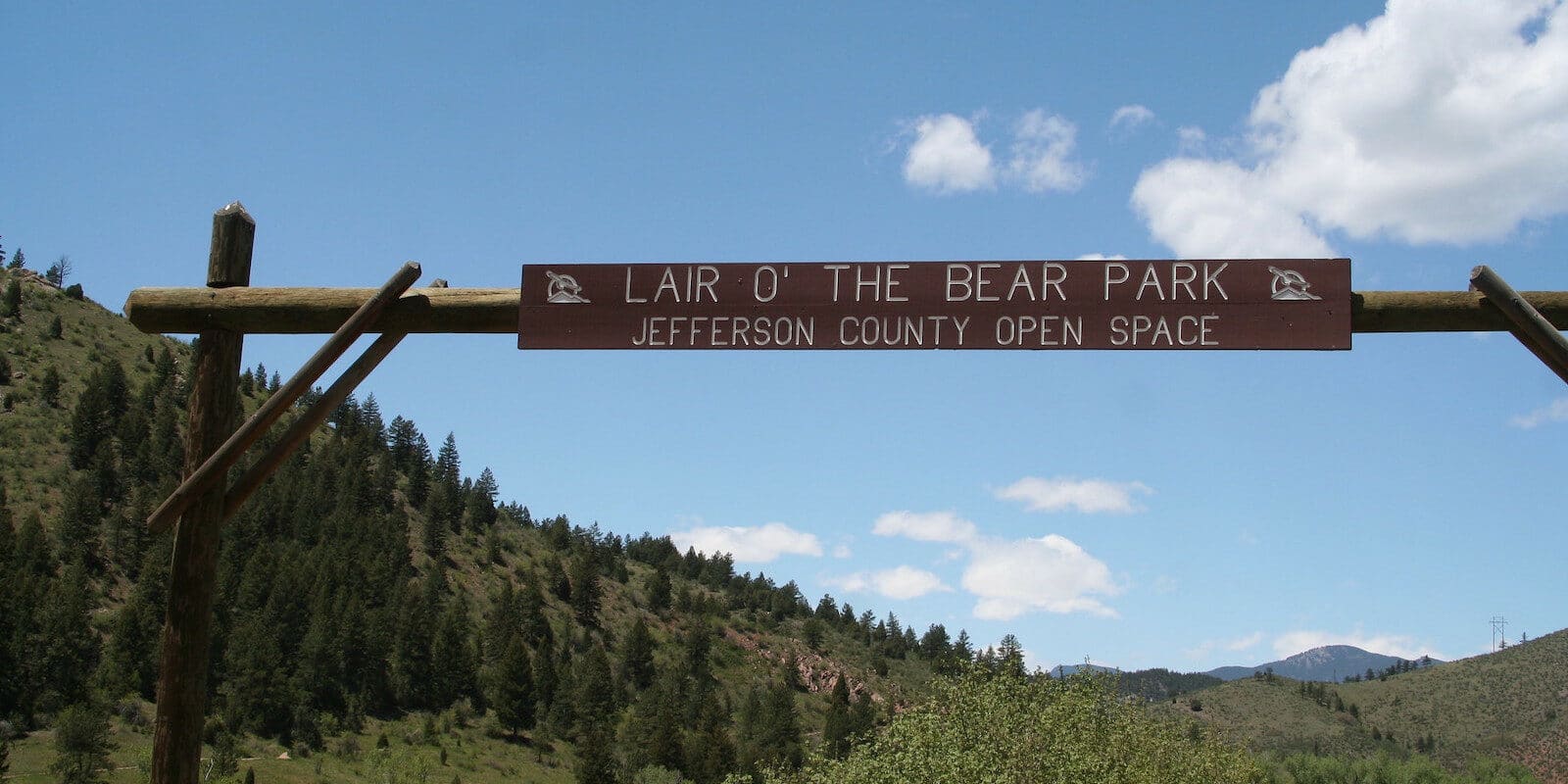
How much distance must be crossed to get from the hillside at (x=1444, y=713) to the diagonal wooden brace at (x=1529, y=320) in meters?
138

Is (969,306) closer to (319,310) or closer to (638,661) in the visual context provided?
(319,310)

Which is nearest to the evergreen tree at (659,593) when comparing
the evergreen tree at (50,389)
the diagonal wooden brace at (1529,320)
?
the evergreen tree at (50,389)

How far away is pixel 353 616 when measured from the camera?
10262cm

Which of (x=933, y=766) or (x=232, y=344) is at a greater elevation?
(x=232, y=344)

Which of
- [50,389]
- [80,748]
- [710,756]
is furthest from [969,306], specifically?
[50,389]

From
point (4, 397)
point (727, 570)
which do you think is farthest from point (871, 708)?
point (4, 397)

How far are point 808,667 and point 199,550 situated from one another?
466 ft

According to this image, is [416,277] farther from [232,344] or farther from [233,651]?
[233,651]

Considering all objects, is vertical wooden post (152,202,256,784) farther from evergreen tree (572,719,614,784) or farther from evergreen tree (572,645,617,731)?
evergreen tree (572,645,617,731)

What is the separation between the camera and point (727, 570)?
604ft

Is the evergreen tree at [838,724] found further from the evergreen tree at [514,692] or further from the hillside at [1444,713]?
the hillside at [1444,713]

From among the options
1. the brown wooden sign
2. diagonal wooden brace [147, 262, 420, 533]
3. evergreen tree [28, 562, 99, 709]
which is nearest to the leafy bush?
the brown wooden sign

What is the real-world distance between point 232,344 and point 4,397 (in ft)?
393

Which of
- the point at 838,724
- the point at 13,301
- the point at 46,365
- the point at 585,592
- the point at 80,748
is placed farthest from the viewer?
the point at 585,592
